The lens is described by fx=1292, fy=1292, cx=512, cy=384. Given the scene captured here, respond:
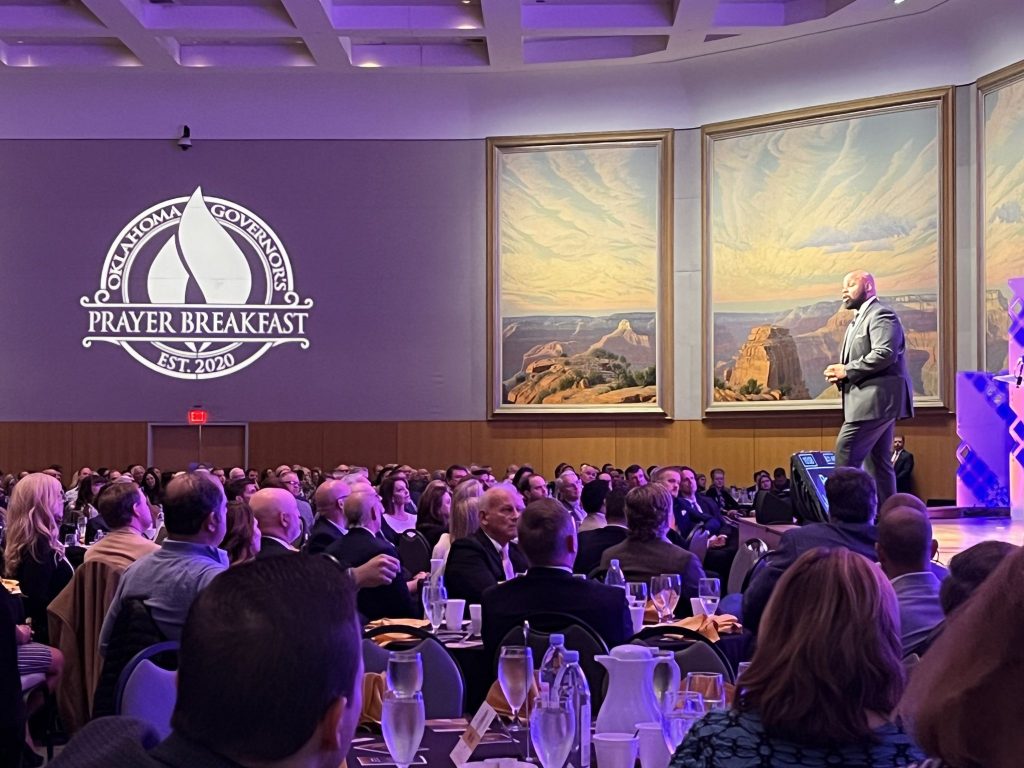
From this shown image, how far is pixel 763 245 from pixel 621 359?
2.95 m

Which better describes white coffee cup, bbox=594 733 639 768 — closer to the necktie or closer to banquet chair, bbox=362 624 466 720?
banquet chair, bbox=362 624 466 720

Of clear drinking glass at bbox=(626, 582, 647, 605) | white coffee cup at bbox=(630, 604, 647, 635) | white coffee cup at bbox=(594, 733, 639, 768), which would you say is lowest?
white coffee cup at bbox=(630, 604, 647, 635)

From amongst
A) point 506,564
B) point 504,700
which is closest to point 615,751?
point 504,700

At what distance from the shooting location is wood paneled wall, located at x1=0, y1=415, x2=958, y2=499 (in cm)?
2089

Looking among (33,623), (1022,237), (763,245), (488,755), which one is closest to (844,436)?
(33,623)

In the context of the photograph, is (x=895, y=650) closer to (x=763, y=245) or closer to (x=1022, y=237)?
(x=1022, y=237)

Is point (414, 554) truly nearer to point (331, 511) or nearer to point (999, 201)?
point (331, 511)

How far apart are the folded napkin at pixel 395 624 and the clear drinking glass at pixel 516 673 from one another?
1.80m

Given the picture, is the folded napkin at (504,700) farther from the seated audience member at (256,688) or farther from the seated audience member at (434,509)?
the seated audience member at (434,509)

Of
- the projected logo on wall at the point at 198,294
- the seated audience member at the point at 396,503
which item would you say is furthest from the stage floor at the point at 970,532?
the projected logo on wall at the point at 198,294

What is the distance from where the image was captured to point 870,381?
344 inches

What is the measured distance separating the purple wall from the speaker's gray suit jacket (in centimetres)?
1307

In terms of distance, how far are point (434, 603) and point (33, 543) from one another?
101 inches

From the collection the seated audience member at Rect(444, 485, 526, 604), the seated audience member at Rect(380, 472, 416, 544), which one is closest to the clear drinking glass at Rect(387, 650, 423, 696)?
the seated audience member at Rect(444, 485, 526, 604)
